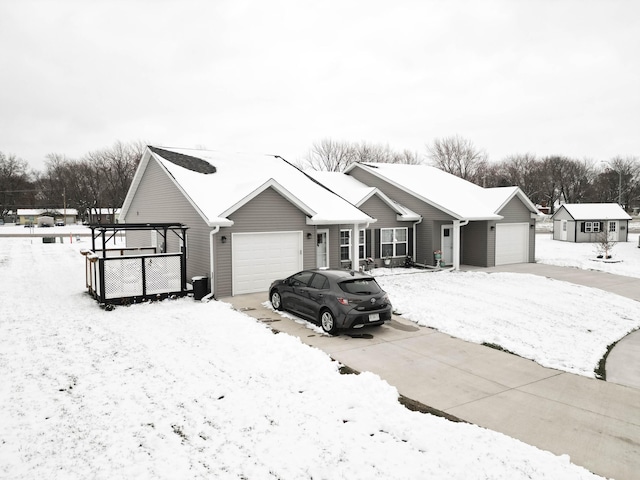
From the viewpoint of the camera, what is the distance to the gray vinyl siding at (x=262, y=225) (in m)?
15.0

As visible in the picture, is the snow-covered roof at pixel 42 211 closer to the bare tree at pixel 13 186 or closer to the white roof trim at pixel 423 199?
the bare tree at pixel 13 186

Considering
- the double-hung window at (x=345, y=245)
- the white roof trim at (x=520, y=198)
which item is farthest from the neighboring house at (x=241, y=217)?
the white roof trim at (x=520, y=198)

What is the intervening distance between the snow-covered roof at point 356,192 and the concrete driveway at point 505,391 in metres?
11.8

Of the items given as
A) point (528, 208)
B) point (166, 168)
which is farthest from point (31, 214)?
point (528, 208)

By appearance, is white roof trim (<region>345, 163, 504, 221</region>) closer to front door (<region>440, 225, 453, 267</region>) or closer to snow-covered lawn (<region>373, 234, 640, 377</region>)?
front door (<region>440, 225, 453, 267</region>)

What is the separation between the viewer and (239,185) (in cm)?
1766

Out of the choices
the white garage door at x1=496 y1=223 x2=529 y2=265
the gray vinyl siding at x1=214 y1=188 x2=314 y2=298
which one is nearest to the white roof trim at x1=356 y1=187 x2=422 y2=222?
the white garage door at x1=496 y1=223 x2=529 y2=265

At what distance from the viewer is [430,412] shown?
649cm

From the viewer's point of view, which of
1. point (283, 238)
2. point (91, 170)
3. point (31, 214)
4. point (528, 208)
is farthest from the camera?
point (31, 214)

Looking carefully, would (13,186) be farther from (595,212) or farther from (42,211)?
(595,212)

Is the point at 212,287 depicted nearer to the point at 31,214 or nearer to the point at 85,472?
the point at 85,472

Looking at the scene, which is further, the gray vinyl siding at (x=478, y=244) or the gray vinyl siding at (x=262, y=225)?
the gray vinyl siding at (x=478, y=244)

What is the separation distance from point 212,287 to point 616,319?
13.1 m

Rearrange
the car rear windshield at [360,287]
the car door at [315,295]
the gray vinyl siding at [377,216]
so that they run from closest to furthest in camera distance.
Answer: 1. the car rear windshield at [360,287]
2. the car door at [315,295]
3. the gray vinyl siding at [377,216]
